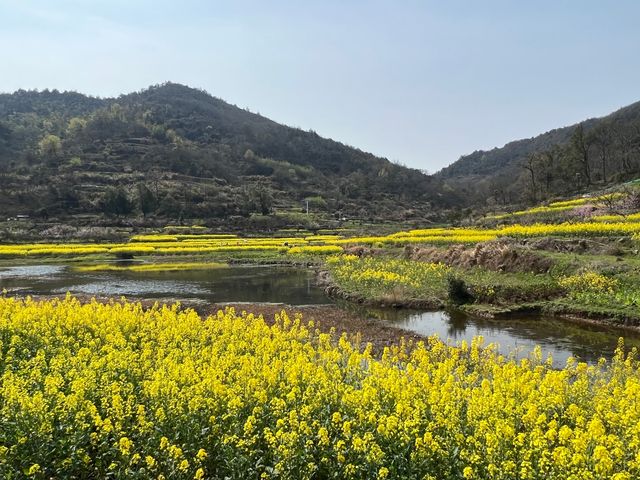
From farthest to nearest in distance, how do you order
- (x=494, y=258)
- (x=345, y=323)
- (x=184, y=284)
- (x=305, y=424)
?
(x=184, y=284), (x=494, y=258), (x=345, y=323), (x=305, y=424)

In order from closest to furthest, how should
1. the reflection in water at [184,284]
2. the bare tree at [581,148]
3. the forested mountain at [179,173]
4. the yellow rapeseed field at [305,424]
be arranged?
the yellow rapeseed field at [305,424]
the reflection in water at [184,284]
the bare tree at [581,148]
the forested mountain at [179,173]

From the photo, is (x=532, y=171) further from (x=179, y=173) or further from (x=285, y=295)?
(x=179, y=173)

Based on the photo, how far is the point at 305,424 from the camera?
227 inches

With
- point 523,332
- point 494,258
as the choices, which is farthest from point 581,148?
point 523,332

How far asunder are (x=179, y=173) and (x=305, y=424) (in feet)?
428

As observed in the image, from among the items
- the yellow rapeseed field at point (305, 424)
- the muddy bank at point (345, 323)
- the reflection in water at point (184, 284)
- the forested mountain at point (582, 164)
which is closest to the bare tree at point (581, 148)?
the forested mountain at point (582, 164)

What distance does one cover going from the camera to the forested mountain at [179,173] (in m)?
90.7

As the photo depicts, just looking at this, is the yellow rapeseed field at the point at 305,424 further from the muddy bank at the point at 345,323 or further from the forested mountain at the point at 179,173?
the forested mountain at the point at 179,173

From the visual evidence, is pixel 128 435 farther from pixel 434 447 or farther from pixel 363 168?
pixel 363 168

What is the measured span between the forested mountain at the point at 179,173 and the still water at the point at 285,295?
49.6 meters

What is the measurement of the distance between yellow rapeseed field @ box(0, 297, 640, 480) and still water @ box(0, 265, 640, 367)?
5.64m

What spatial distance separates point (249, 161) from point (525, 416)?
16323 centimetres

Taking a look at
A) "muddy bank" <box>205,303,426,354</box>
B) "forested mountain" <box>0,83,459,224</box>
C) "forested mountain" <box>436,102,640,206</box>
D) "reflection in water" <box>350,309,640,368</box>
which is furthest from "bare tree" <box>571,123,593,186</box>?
"muddy bank" <box>205,303,426,354</box>

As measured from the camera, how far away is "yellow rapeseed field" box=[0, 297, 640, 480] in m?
5.33
